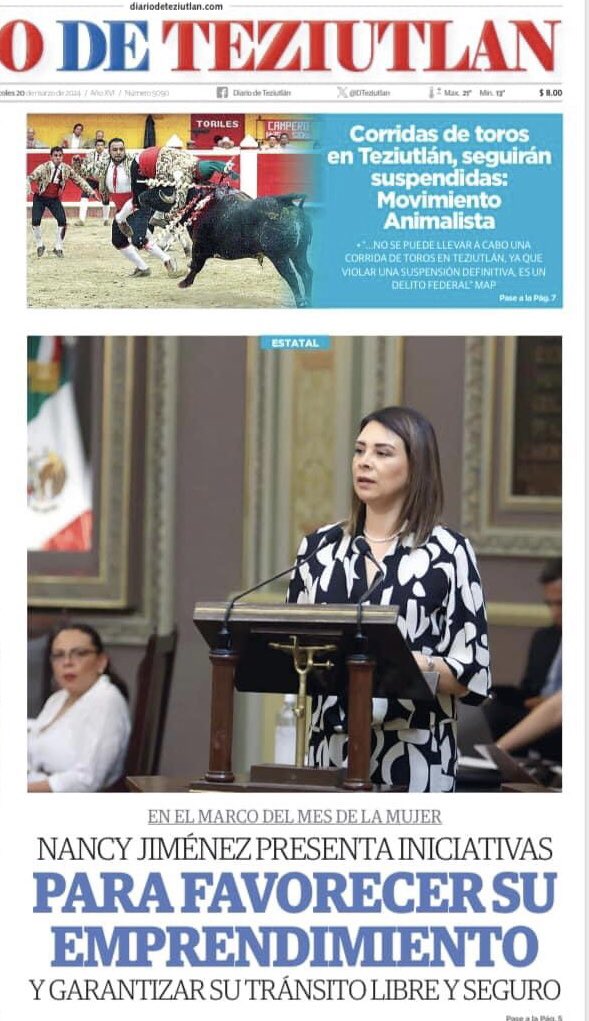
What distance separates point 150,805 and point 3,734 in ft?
0.97

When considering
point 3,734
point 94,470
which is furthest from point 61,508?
point 3,734

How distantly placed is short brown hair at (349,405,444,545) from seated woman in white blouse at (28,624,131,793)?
86.8 inches

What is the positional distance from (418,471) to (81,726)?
93.9 inches

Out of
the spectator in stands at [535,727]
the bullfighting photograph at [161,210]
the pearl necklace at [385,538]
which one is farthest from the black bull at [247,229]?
the spectator in stands at [535,727]

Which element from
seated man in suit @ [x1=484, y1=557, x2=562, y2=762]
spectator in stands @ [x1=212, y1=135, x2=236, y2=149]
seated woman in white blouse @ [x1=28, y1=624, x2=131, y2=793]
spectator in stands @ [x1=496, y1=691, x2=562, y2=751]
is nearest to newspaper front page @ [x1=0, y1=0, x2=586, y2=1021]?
spectator in stands @ [x1=212, y1=135, x2=236, y2=149]

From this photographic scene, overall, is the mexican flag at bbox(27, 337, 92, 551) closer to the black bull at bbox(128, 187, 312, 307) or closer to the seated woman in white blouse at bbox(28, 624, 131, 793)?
the seated woman in white blouse at bbox(28, 624, 131, 793)

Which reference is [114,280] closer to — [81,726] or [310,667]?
[310,667]

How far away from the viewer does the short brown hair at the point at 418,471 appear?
120 inches

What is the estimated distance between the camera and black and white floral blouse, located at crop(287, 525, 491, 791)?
302 centimetres

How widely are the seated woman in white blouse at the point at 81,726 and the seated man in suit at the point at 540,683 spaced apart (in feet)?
3.90

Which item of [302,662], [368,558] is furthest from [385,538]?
[302,662]

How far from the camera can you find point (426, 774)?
306 centimetres

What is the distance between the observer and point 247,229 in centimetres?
316

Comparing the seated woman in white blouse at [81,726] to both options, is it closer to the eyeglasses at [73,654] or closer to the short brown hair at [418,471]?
the eyeglasses at [73,654]
